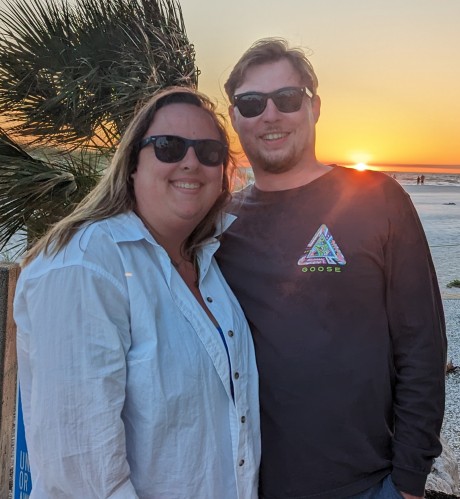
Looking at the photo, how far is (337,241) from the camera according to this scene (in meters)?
2.12

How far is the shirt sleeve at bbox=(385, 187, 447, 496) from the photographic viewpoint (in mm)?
2004

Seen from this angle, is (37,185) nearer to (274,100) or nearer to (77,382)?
(274,100)

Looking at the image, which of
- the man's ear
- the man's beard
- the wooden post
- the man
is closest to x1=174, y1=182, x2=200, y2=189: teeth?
the man

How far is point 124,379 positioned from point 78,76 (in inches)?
118

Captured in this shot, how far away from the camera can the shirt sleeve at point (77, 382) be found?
4.75 feet

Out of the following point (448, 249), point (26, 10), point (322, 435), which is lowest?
point (448, 249)

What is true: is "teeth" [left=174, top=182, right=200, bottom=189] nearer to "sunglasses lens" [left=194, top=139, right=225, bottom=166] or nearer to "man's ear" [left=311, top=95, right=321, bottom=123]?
"sunglasses lens" [left=194, top=139, right=225, bottom=166]

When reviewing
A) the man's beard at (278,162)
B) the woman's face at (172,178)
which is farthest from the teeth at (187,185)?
the man's beard at (278,162)

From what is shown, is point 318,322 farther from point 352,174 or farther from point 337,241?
point 352,174

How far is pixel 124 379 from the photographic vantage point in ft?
4.99

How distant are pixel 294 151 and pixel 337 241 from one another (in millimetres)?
531

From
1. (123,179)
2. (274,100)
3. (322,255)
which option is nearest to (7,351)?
(123,179)

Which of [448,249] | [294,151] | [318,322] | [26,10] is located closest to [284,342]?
[318,322]

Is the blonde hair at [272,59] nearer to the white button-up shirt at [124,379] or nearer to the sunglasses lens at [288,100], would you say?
the sunglasses lens at [288,100]
